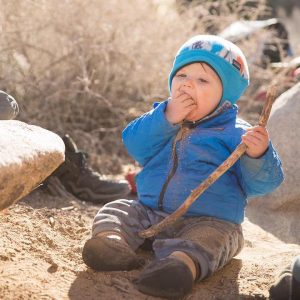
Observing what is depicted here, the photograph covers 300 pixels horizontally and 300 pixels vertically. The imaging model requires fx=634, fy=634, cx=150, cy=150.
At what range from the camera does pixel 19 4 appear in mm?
4824

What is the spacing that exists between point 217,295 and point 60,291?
584 millimetres

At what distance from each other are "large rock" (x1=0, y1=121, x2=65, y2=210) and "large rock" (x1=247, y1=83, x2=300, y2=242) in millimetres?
1766

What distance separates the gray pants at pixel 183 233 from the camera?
95.7 inches

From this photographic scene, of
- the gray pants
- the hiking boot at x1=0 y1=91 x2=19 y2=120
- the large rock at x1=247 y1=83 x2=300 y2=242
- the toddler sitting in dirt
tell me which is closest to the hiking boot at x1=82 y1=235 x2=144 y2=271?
the toddler sitting in dirt

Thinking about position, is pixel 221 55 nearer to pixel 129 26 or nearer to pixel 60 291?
pixel 60 291

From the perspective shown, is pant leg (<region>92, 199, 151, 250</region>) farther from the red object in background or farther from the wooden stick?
the red object in background

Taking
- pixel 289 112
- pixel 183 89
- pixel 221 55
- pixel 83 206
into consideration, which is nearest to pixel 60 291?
pixel 183 89

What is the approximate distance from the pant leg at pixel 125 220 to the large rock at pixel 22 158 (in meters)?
0.41

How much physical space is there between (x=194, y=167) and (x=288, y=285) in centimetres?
75

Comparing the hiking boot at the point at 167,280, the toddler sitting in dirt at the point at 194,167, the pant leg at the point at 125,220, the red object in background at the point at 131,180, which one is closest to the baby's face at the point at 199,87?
the toddler sitting in dirt at the point at 194,167

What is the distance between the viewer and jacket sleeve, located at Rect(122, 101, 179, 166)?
2.73 m

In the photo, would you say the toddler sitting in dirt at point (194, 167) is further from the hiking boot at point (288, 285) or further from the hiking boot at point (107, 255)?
the hiking boot at point (288, 285)

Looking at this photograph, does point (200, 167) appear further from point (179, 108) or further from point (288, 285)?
point (288, 285)

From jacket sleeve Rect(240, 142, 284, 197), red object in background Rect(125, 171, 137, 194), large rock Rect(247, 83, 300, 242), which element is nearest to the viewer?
jacket sleeve Rect(240, 142, 284, 197)
